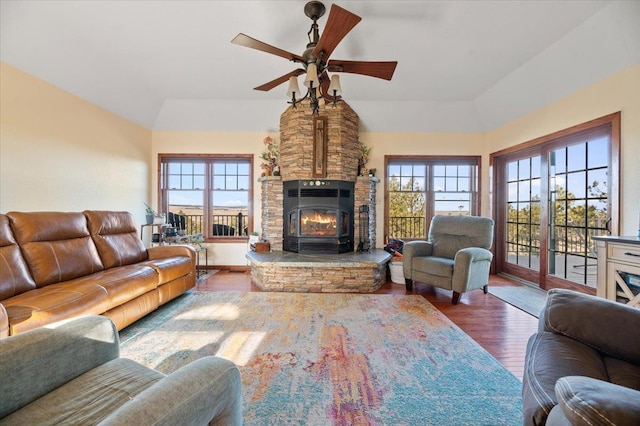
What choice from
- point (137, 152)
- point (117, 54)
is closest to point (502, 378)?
point (117, 54)

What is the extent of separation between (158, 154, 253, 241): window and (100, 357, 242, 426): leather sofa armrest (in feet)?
13.5

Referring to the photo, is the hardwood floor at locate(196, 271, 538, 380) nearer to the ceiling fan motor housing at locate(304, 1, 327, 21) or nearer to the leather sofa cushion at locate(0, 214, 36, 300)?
the leather sofa cushion at locate(0, 214, 36, 300)

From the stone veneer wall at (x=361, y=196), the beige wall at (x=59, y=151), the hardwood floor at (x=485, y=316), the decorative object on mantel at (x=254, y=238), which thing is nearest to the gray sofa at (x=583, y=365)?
the hardwood floor at (x=485, y=316)

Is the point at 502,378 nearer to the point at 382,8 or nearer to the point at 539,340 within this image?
the point at 539,340

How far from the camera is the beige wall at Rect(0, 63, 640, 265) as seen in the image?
258 cm

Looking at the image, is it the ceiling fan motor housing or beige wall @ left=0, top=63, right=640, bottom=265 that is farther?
beige wall @ left=0, top=63, right=640, bottom=265

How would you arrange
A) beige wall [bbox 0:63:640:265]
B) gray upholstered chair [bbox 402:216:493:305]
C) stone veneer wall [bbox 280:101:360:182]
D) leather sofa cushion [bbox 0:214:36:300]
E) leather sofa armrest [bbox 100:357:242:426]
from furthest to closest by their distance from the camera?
stone veneer wall [bbox 280:101:360:182] → gray upholstered chair [bbox 402:216:493:305] → beige wall [bbox 0:63:640:265] → leather sofa cushion [bbox 0:214:36:300] → leather sofa armrest [bbox 100:357:242:426]

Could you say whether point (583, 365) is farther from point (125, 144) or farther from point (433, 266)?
point (125, 144)

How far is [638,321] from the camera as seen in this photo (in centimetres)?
110

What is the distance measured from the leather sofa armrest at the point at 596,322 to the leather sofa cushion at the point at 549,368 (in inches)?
1.7

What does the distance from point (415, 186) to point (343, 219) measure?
5.35ft

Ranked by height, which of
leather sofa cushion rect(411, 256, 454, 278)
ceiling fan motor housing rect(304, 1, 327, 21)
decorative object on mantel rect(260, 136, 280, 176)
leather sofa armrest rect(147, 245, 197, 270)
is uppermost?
ceiling fan motor housing rect(304, 1, 327, 21)

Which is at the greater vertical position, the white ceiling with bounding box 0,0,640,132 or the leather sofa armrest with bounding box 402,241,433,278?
the white ceiling with bounding box 0,0,640,132

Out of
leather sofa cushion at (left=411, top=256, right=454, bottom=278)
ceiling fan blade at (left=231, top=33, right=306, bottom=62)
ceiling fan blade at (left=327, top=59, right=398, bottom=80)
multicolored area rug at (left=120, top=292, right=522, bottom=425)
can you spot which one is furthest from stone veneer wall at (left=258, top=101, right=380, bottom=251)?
ceiling fan blade at (left=231, top=33, right=306, bottom=62)
